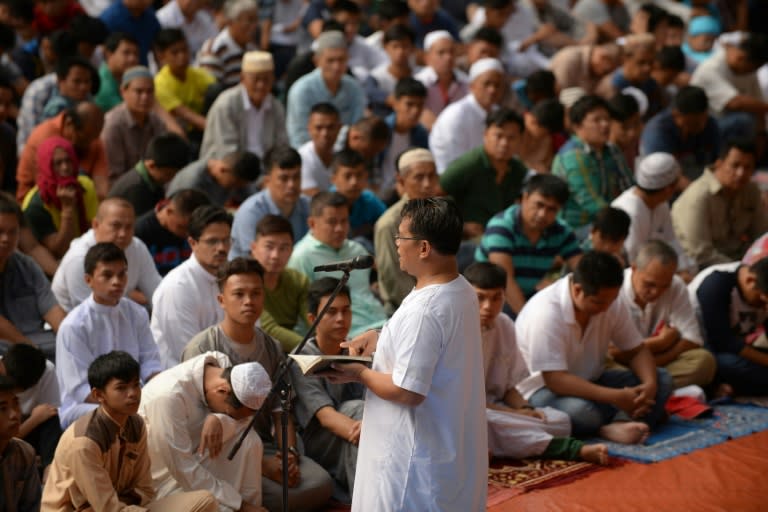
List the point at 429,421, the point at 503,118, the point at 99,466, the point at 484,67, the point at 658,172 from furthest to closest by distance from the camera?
the point at 484,67 < the point at 503,118 < the point at 658,172 < the point at 99,466 < the point at 429,421

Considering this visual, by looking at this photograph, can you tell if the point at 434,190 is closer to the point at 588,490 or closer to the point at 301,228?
the point at 301,228

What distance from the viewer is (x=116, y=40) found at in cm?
792

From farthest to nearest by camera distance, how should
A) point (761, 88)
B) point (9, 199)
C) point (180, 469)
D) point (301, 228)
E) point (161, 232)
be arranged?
point (761, 88) → point (301, 228) → point (161, 232) → point (9, 199) → point (180, 469)

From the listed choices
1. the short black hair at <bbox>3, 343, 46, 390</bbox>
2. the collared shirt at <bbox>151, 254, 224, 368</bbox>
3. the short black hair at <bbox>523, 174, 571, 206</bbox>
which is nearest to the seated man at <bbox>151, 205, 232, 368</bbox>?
the collared shirt at <bbox>151, 254, 224, 368</bbox>

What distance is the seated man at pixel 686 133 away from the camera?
8438 millimetres

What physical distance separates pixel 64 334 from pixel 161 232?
135cm

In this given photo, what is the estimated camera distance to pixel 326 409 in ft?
16.4

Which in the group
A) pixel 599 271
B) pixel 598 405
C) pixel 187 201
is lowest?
pixel 598 405

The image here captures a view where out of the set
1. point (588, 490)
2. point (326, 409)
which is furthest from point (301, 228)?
point (588, 490)

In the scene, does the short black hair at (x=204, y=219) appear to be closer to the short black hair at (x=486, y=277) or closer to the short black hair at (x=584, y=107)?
the short black hair at (x=486, y=277)

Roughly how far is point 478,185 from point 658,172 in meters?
1.05

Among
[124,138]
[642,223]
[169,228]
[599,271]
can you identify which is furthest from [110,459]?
[642,223]

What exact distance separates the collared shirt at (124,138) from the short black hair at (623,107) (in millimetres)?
2982

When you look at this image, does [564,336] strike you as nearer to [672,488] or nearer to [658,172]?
[672,488]
